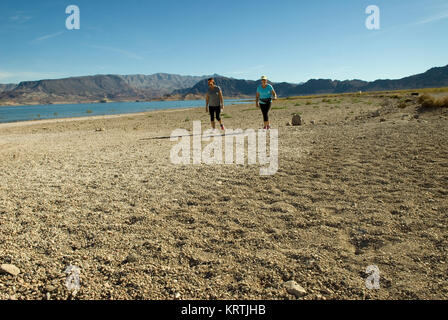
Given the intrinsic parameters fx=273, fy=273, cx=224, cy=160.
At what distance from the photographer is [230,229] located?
387 cm

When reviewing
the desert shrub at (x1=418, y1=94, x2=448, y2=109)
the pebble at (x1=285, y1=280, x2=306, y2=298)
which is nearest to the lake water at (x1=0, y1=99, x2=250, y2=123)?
the desert shrub at (x1=418, y1=94, x2=448, y2=109)

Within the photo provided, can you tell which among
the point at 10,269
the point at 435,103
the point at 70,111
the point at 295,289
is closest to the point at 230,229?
the point at 295,289

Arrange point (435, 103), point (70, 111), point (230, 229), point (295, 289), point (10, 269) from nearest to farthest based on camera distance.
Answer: point (295, 289)
point (10, 269)
point (230, 229)
point (435, 103)
point (70, 111)

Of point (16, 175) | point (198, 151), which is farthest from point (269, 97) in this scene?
point (16, 175)

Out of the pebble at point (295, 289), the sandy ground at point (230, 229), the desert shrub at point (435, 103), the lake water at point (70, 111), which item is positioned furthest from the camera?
the lake water at point (70, 111)

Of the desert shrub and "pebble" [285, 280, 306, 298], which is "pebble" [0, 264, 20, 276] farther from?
the desert shrub

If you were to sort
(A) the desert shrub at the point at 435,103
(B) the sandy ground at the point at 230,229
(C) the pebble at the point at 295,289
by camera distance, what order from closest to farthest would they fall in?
(C) the pebble at the point at 295,289, (B) the sandy ground at the point at 230,229, (A) the desert shrub at the point at 435,103

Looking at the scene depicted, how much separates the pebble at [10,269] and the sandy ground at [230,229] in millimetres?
59

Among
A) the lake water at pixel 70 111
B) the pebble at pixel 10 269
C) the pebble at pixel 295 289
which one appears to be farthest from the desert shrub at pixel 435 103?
the lake water at pixel 70 111

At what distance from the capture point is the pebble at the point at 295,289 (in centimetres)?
259

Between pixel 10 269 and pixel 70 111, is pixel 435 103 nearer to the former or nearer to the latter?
pixel 10 269

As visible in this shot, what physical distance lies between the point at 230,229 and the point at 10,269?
2.57 meters

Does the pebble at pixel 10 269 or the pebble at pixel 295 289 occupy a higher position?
the pebble at pixel 10 269

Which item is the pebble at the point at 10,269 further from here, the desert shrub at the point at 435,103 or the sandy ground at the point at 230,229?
the desert shrub at the point at 435,103
